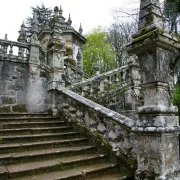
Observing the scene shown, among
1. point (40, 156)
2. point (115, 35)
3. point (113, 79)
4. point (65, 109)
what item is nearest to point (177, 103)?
point (113, 79)

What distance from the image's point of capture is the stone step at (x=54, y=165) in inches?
162

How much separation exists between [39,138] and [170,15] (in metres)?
11.2

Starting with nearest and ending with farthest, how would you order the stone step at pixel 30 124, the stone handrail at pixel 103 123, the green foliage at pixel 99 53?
the stone handrail at pixel 103 123 → the stone step at pixel 30 124 → the green foliage at pixel 99 53

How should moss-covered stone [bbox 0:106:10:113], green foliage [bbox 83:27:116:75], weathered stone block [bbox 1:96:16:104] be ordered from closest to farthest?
moss-covered stone [bbox 0:106:10:113]
weathered stone block [bbox 1:96:16:104]
green foliage [bbox 83:27:116:75]

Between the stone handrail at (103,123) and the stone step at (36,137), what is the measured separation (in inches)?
16.4

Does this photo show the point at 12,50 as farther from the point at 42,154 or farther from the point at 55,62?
the point at 42,154

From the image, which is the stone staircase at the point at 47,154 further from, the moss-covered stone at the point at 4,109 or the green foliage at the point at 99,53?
the green foliage at the point at 99,53

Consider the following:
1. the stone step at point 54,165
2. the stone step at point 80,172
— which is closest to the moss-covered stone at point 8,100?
the stone step at point 54,165

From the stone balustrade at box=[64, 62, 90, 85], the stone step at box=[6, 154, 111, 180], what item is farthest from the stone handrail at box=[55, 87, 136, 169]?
the stone balustrade at box=[64, 62, 90, 85]

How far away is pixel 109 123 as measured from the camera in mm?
5250

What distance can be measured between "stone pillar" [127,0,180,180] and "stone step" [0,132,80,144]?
254cm

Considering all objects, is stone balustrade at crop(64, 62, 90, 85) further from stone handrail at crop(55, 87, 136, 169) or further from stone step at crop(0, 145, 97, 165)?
stone step at crop(0, 145, 97, 165)

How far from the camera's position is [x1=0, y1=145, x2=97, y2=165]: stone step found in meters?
4.50

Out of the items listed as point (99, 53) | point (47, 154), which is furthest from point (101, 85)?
point (99, 53)
